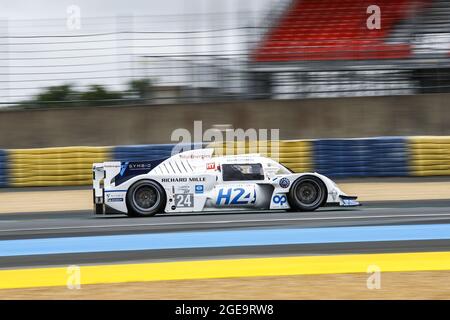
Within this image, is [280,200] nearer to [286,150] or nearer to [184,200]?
[184,200]

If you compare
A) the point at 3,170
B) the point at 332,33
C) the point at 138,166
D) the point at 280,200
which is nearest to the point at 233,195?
the point at 280,200

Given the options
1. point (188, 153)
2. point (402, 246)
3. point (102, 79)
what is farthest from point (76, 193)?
point (402, 246)

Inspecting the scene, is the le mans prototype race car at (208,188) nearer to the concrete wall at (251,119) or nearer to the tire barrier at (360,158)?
the tire barrier at (360,158)

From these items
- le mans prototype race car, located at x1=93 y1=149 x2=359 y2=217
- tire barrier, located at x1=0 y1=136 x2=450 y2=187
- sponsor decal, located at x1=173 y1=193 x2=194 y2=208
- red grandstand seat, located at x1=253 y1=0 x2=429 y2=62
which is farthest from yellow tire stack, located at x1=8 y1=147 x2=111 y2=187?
sponsor decal, located at x1=173 y1=193 x2=194 y2=208

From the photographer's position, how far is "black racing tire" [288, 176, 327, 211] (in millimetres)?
9781

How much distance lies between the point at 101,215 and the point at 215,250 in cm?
342

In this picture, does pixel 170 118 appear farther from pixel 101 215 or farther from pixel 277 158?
pixel 101 215

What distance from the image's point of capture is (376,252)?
7281 mm

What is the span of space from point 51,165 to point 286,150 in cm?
458

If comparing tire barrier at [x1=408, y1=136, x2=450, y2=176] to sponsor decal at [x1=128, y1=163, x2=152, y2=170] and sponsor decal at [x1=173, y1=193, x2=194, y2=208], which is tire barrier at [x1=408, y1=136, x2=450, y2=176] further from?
sponsor decal at [x1=128, y1=163, x2=152, y2=170]

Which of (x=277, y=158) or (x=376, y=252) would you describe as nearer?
(x=376, y=252)

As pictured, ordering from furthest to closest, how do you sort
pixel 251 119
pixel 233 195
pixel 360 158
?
pixel 251 119 < pixel 360 158 < pixel 233 195

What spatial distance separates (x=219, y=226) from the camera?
898 cm

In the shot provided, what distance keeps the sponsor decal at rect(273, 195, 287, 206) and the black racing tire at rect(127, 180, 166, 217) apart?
1.45m
